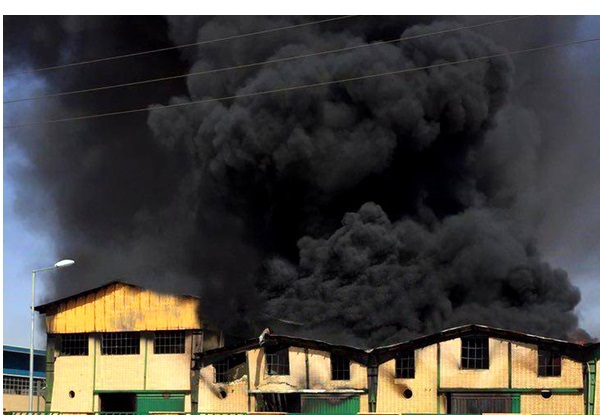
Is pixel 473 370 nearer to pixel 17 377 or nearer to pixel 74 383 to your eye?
pixel 74 383

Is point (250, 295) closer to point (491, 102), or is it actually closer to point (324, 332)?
point (324, 332)

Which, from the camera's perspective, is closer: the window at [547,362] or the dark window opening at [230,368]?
the window at [547,362]

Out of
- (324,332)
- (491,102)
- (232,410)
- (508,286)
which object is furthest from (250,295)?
(491,102)

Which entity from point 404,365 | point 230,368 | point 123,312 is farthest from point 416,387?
point 123,312

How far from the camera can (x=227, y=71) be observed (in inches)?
2162

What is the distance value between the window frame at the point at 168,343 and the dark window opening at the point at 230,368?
237cm

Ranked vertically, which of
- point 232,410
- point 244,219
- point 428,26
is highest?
point 428,26

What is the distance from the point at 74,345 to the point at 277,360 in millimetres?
10660

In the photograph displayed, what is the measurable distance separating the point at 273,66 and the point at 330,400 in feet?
68.3

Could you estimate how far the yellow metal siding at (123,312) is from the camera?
142 ft

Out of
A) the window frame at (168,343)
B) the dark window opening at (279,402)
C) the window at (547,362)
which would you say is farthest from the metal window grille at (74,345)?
the window at (547,362)

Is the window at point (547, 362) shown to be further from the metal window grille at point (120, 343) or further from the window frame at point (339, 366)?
the metal window grille at point (120, 343)

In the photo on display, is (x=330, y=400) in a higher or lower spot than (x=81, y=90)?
lower

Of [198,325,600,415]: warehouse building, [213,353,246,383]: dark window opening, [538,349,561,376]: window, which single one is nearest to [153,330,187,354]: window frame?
[213,353,246,383]: dark window opening
